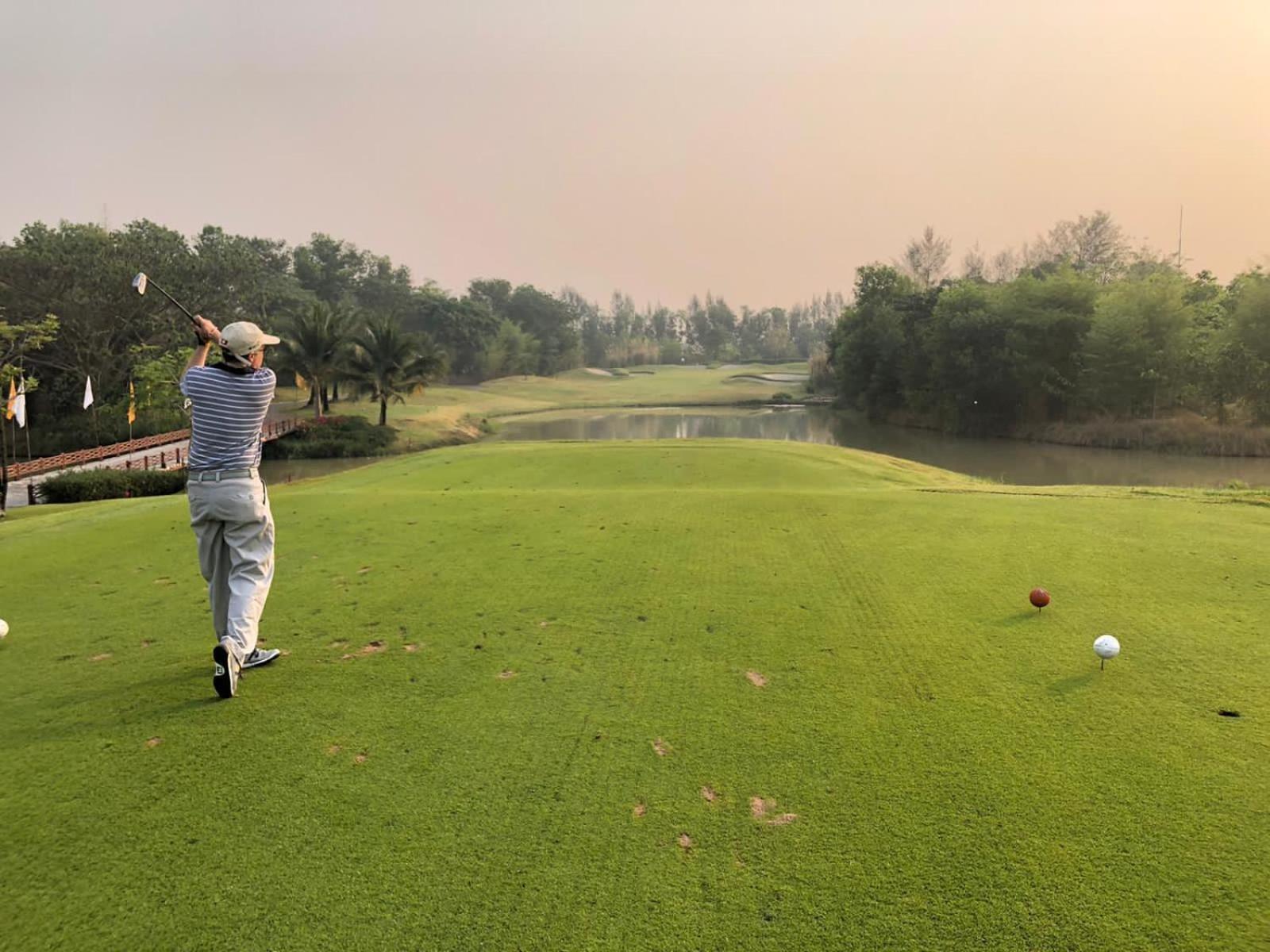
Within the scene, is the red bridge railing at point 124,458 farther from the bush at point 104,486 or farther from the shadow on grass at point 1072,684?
the shadow on grass at point 1072,684

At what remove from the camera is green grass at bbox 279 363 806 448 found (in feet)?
157

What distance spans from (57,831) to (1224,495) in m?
15.0

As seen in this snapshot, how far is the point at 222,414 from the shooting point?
15.2 ft

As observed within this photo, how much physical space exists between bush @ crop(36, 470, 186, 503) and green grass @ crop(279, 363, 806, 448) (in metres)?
19.4

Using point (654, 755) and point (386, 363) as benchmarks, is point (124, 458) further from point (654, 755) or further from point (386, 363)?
point (654, 755)

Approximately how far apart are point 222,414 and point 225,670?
4.93ft

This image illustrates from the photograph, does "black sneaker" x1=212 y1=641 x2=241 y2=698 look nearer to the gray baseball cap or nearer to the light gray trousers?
the light gray trousers

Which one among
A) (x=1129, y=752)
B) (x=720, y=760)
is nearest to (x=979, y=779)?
(x=1129, y=752)

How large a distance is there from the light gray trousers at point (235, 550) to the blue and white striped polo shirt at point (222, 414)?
150mm

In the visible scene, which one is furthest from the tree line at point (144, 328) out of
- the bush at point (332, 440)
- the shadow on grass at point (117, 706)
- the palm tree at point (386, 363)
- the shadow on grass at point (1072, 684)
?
the shadow on grass at point (1072, 684)

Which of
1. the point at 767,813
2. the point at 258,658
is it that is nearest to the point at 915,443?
the point at 258,658

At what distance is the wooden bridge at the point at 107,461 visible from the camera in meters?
23.9

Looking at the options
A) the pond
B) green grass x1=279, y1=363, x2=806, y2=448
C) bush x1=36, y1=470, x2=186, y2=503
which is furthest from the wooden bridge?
the pond

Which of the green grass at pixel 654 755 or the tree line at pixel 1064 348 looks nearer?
the green grass at pixel 654 755
